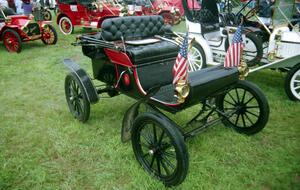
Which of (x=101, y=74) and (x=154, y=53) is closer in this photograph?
(x=154, y=53)

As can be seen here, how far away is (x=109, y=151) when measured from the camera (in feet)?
11.2

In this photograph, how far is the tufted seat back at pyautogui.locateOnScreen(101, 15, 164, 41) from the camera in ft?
12.8

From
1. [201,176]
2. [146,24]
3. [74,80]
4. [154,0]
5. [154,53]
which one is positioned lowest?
[201,176]

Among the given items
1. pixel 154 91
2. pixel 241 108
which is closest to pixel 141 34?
pixel 154 91

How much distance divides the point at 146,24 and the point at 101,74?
1014mm

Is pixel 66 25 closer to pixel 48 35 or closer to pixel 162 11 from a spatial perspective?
pixel 48 35

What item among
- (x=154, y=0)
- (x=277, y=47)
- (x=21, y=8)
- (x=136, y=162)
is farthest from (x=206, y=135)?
(x=21, y=8)

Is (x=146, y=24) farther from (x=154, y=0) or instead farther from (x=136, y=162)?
(x=154, y=0)

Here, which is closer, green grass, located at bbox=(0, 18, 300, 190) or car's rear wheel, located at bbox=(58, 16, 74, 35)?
green grass, located at bbox=(0, 18, 300, 190)

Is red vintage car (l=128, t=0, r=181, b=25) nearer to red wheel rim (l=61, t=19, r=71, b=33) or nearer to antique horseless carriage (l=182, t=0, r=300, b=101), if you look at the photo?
red wheel rim (l=61, t=19, r=71, b=33)

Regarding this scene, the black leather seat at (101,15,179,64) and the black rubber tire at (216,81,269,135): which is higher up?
the black leather seat at (101,15,179,64)

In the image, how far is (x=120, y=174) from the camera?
3.05 meters

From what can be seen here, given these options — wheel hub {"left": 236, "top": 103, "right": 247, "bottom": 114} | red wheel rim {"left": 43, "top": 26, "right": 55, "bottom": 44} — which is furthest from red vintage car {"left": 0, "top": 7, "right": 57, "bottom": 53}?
wheel hub {"left": 236, "top": 103, "right": 247, "bottom": 114}

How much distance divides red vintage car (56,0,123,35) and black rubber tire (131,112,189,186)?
7.75m
